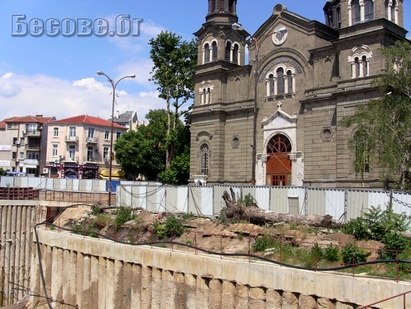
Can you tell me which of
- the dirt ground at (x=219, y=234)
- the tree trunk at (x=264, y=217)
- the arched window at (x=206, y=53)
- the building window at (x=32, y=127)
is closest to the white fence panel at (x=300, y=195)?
the tree trunk at (x=264, y=217)

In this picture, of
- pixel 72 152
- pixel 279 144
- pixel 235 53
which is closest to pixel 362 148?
pixel 279 144

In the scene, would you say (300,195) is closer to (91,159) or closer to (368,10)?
(368,10)

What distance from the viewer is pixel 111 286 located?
19.7 meters

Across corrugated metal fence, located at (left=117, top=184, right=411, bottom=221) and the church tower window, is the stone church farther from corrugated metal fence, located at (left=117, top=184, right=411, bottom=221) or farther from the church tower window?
corrugated metal fence, located at (left=117, top=184, right=411, bottom=221)

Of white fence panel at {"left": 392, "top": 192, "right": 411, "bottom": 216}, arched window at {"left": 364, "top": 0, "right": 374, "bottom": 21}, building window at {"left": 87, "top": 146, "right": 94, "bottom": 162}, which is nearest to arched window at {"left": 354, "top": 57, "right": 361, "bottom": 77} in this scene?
arched window at {"left": 364, "top": 0, "right": 374, "bottom": 21}

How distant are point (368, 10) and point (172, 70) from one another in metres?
26.6

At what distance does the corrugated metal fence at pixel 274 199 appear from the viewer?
1966cm

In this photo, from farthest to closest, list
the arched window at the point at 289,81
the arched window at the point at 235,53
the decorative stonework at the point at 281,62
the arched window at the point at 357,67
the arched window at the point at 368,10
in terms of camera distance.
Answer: the arched window at the point at 235,53
the arched window at the point at 289,81
the decorative stonework at the point at 281,62
the arched window at the point at 368,10
the arched window at the point at 357,67

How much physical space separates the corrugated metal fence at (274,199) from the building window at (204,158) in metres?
11.2

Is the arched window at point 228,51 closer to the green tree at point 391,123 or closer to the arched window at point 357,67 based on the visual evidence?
the arched window at point 357,67

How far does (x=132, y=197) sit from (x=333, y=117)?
15.3m

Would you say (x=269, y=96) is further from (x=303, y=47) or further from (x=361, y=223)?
(x=361, y=223)

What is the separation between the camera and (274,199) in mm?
23219

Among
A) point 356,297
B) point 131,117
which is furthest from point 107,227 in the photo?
point 131,117
